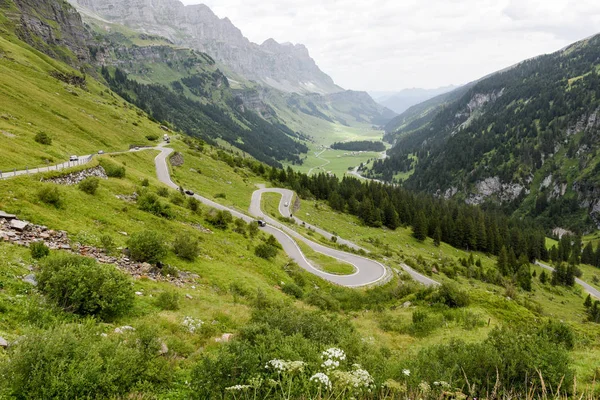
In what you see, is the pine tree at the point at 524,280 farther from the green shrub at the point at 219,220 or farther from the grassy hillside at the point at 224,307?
the green shrub at the point at 219,220

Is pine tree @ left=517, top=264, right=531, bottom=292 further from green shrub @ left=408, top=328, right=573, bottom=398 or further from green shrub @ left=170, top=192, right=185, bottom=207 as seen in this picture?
green shrub @ left=408, top=328, right=573, bottom=398

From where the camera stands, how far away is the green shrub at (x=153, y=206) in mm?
36250

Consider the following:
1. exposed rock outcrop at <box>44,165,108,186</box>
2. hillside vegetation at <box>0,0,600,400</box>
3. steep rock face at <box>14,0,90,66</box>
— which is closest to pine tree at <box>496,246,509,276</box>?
hillside vegetation at <box>0,0,600,400</box>

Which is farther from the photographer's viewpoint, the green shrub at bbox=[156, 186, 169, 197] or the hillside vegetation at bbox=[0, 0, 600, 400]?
the green shrub at bbox=[156, 186, 169, 197]

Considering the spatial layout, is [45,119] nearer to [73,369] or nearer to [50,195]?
[50,195]

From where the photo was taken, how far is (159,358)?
410 inches

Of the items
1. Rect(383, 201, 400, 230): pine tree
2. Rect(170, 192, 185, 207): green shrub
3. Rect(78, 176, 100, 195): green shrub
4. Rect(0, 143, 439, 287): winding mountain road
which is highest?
Rect(78, 176, 100, 195): green shrub

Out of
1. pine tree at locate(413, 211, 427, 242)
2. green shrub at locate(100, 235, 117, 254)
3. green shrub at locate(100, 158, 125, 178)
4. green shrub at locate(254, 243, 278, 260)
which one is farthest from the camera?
pine tree at locate(413, 211, 427, 242)

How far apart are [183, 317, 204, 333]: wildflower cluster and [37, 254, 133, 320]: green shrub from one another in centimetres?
301

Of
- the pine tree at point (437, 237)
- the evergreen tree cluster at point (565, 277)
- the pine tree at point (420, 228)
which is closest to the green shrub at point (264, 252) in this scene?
the pine tree at point (420, 228)

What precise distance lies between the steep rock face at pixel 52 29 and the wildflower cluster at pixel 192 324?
17292 centimetres

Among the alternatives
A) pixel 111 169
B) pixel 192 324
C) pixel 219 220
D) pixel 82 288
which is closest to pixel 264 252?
pixel 219 220

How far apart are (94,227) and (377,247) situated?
63759 mm

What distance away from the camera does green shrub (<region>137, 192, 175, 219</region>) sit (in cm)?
3625
